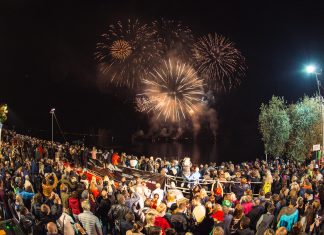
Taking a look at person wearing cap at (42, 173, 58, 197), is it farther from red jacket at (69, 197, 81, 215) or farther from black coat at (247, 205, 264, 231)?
black coat at (247, 205, 264, 231)

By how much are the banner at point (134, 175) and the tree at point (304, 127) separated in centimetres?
2272

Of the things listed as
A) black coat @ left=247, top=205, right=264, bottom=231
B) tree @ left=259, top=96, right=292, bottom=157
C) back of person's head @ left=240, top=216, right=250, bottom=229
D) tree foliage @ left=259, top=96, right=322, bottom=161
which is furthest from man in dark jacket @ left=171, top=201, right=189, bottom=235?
tree @ left=259, top=96, right=292, bottom=157

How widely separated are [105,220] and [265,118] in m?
29.0

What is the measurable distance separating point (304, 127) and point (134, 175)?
78.2 ft

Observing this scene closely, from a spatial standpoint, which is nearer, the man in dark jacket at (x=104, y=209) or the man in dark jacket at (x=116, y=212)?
the man in dark jacket at (x=116, y=212)

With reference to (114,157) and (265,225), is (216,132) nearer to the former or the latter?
(114,157)

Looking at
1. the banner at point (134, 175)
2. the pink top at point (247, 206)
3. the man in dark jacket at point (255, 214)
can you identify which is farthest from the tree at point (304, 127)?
the man in dark jacket at point (255, 214)

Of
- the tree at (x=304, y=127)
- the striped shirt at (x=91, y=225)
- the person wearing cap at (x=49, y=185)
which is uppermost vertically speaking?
the tree at (x=304, y=127)

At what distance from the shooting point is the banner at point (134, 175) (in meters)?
15.5

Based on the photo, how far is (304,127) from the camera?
3569cm

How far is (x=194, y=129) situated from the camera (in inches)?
5177

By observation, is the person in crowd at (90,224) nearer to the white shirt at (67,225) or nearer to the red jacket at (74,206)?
the white shirt at (67,225)

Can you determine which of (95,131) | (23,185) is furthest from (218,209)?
(95,131)

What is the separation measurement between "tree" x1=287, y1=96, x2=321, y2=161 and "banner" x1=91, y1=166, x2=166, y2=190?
74.5 feet
